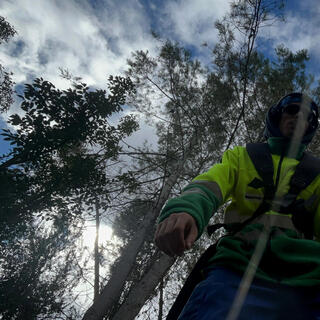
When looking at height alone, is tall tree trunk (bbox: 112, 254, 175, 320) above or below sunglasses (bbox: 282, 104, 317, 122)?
below

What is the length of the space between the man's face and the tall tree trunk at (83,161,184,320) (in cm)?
388

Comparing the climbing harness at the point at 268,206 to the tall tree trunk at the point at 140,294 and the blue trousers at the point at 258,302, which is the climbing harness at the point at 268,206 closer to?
the blue trousers at the point at 258,302

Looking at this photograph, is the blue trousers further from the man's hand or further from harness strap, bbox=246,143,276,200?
harness strap, bbox=246,143,276,200

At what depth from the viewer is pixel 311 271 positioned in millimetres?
890

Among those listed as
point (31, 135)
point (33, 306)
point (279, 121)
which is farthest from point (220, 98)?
point (33, 306)

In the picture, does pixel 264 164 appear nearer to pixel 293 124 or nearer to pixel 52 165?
pixel 293 124

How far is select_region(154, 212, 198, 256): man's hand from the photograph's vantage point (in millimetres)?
864

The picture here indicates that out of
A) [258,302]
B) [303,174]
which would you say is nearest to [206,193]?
[258,302]

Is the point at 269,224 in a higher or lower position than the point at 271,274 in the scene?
higher

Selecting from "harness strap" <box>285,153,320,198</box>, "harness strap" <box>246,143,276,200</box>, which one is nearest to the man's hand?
"harness strap" <box>246,143,276,200</box>

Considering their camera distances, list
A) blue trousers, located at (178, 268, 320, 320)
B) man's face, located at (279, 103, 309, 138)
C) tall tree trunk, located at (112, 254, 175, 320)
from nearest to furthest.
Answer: blue trousers, located at (178, 268, 320, 320) < man's face, located at (279, 103, 309, 138) < tall tree trunk, located at (112, 254, 175, 320)

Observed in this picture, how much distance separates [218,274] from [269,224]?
0.37 m

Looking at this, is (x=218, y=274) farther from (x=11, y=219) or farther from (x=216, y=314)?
(x=11, y=219)

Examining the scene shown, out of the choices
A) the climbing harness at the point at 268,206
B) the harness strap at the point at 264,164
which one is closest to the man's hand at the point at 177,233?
the climbing harness at the point at 268,206
